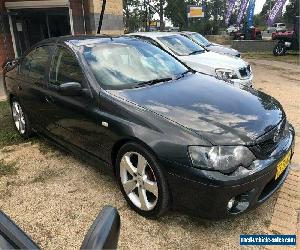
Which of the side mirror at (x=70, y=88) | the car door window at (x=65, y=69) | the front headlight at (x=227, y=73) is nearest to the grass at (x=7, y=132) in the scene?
the car door window at (x=65, y=69)

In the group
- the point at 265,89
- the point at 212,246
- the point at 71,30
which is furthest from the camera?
the point at 71,30

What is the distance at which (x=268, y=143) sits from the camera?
9.66ft

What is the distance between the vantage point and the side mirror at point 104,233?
4.32ft

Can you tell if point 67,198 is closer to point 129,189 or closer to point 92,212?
point 92,212

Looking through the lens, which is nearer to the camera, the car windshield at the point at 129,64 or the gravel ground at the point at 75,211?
the gravel ground at the point at 75,211

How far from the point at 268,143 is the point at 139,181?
1.18m

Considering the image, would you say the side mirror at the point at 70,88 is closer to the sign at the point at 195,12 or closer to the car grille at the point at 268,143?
the car grille at the point at 268,143

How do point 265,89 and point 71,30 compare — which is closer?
point 265,89

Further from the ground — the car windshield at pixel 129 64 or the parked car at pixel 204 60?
the car windshield at pixel 129 64

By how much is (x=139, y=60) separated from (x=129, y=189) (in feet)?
5.00

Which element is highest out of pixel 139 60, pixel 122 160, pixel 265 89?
pixel 139 60

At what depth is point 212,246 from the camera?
2.86 m

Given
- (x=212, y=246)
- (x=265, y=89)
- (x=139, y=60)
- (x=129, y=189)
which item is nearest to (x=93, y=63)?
(x=139, y=60)

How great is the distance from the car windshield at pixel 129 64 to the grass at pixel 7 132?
7.59 feet
